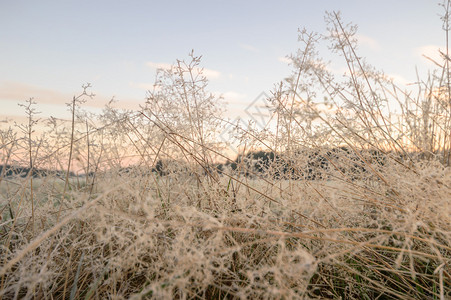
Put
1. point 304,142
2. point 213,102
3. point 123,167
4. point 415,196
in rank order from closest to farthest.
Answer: point 415,196 < point 304,142 < point 123,167 < point 213,102

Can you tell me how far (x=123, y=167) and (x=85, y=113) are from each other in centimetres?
55

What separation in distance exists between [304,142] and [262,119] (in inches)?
15.4

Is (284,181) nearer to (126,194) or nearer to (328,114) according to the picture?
(328,114)

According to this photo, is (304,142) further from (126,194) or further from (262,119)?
(126,194)

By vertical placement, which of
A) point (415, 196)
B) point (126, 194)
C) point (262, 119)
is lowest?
point (126, 194)

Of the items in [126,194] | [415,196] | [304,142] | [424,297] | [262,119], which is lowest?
[424,297]

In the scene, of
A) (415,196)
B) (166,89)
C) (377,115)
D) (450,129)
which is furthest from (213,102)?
(450,129)

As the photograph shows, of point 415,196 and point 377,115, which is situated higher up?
point 377,115

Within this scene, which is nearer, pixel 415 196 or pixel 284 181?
pixel 415 196

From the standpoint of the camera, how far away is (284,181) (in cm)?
206

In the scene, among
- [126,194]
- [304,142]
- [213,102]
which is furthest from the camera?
[213,102]

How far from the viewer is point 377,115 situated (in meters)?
2.19

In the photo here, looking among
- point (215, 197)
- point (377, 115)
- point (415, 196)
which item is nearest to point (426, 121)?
point (377, 115)

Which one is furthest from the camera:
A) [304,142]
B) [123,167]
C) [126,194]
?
[123,167]
